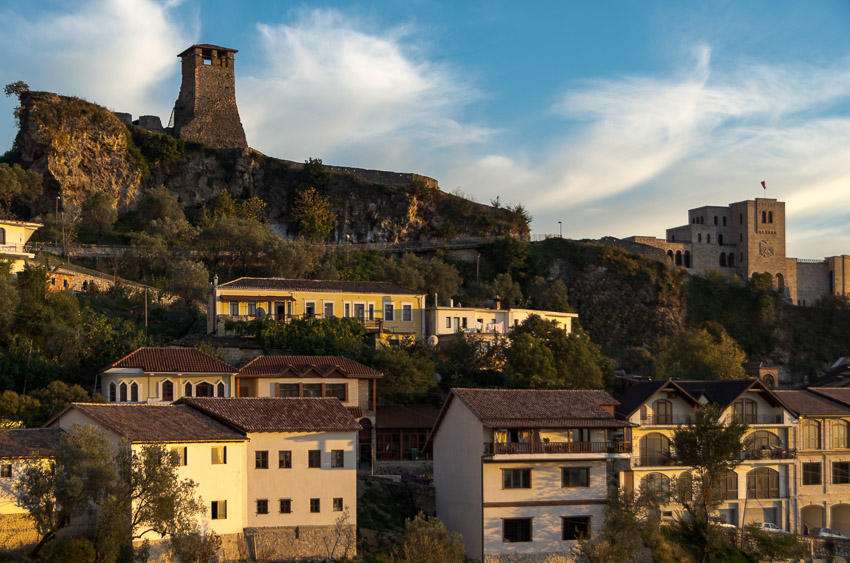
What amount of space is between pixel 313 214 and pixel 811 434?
5592cm

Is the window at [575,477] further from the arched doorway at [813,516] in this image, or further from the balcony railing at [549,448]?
the arched doorway at [813,516]

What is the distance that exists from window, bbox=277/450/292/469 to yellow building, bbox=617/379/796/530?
16894 mm

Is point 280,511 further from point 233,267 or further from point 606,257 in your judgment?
point 606,257

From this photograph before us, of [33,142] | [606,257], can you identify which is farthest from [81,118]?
[606,257]

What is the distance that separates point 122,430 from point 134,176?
220 feet

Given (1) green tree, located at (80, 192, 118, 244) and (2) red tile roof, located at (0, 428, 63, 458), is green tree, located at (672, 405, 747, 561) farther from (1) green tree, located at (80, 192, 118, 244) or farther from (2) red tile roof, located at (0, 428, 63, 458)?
Result: (1) green tree, located at (80, 192, 118, 244)

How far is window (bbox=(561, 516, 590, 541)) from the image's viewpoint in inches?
1802

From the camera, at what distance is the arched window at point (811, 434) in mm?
55969

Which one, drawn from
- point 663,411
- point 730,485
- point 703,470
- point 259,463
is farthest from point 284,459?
point 730,485

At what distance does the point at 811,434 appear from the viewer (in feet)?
184

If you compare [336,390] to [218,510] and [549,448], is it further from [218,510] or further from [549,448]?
[218,510]

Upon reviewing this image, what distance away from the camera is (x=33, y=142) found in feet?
316

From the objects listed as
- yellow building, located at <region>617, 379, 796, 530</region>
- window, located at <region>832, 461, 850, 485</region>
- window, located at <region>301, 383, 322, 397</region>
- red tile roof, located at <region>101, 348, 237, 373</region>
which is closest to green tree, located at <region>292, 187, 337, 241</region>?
red tile roof, located at <region>101, 348, 237, 373</region>

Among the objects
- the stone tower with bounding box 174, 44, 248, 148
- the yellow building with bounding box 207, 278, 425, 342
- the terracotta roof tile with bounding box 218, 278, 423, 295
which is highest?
the stone tower with bounding box 174, 44, 248, 148
